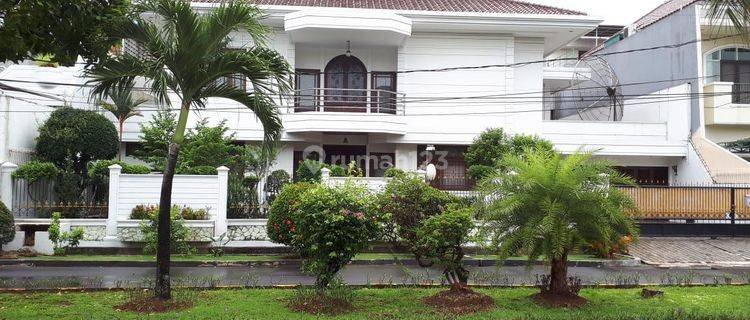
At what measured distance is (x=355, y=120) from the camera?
2022cm

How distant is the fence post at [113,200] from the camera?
591 inches

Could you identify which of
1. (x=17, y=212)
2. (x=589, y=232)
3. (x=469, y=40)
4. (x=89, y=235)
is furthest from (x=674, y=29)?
(x=17, y=212)

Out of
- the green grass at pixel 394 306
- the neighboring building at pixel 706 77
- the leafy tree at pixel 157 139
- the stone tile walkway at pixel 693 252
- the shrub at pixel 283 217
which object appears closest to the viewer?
the green grass at pixel 394 306

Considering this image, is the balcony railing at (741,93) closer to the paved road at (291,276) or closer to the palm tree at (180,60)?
the paved road at (291,276)

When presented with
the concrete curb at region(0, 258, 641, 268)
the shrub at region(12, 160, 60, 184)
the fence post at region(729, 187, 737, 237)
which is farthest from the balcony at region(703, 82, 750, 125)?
the shrub at region(12, 160, 60, 184)

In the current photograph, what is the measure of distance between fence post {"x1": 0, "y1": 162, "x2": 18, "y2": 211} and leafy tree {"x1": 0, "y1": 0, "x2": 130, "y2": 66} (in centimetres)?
818

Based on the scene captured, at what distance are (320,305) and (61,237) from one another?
889 cm

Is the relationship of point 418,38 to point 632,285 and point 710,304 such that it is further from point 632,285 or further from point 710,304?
point 710,304

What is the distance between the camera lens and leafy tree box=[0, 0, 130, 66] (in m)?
7.30

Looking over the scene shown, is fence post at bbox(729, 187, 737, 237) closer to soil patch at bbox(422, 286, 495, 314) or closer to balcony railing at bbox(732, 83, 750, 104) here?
balcony railing at bbox(732, 83, 750, 104)

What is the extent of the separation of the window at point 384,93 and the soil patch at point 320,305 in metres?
12.8

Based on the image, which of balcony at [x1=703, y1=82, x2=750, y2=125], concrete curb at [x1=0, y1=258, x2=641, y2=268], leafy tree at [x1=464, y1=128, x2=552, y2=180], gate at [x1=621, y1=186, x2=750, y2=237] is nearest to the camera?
concrete curb at [x1=0, y1=258, x2=641, y2=268]

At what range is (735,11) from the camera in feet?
25.9

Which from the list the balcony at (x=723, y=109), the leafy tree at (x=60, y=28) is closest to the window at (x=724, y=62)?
the balcony at (x=723, y=109)
